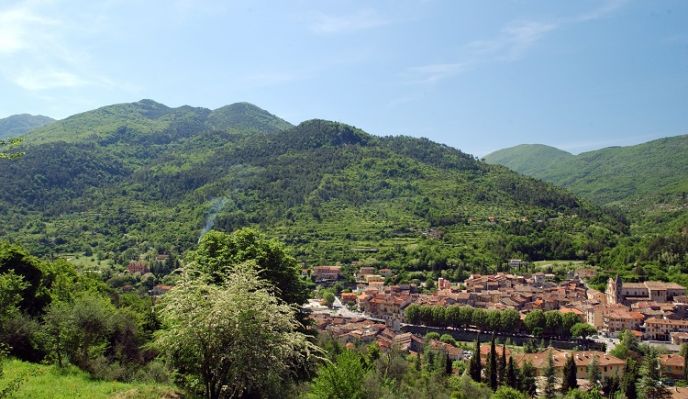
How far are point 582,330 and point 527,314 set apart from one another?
558 centimetres

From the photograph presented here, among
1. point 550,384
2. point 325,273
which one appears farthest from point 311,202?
point 550,384

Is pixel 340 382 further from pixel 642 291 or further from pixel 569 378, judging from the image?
pixel 642 291

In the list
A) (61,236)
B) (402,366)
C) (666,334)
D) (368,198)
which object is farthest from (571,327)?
(61,236)

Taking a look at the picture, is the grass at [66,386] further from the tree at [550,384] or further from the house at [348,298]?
the house at [348,298]

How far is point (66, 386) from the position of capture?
37.6 ft

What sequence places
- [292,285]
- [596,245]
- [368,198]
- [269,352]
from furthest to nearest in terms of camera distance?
[368,198]
[596,245]
[292,285]
[269,352]

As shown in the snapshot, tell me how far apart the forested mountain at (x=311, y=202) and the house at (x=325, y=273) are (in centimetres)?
755

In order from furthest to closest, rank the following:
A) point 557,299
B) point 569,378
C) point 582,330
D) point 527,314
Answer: point 557,299
point 527,314
point 582,330
point 569,378

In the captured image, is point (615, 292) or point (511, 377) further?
point (615, 292)

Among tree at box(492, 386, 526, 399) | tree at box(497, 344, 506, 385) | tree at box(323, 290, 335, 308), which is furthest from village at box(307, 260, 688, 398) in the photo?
tree at box(492, 386, 526, 399)

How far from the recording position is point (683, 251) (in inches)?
3125

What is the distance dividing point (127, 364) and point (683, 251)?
8730 cm

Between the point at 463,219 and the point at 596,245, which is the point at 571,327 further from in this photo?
the point at 463,219

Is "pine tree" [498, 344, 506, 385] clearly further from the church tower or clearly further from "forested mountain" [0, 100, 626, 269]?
"forested mountain" [0, 100, 626, 269]
